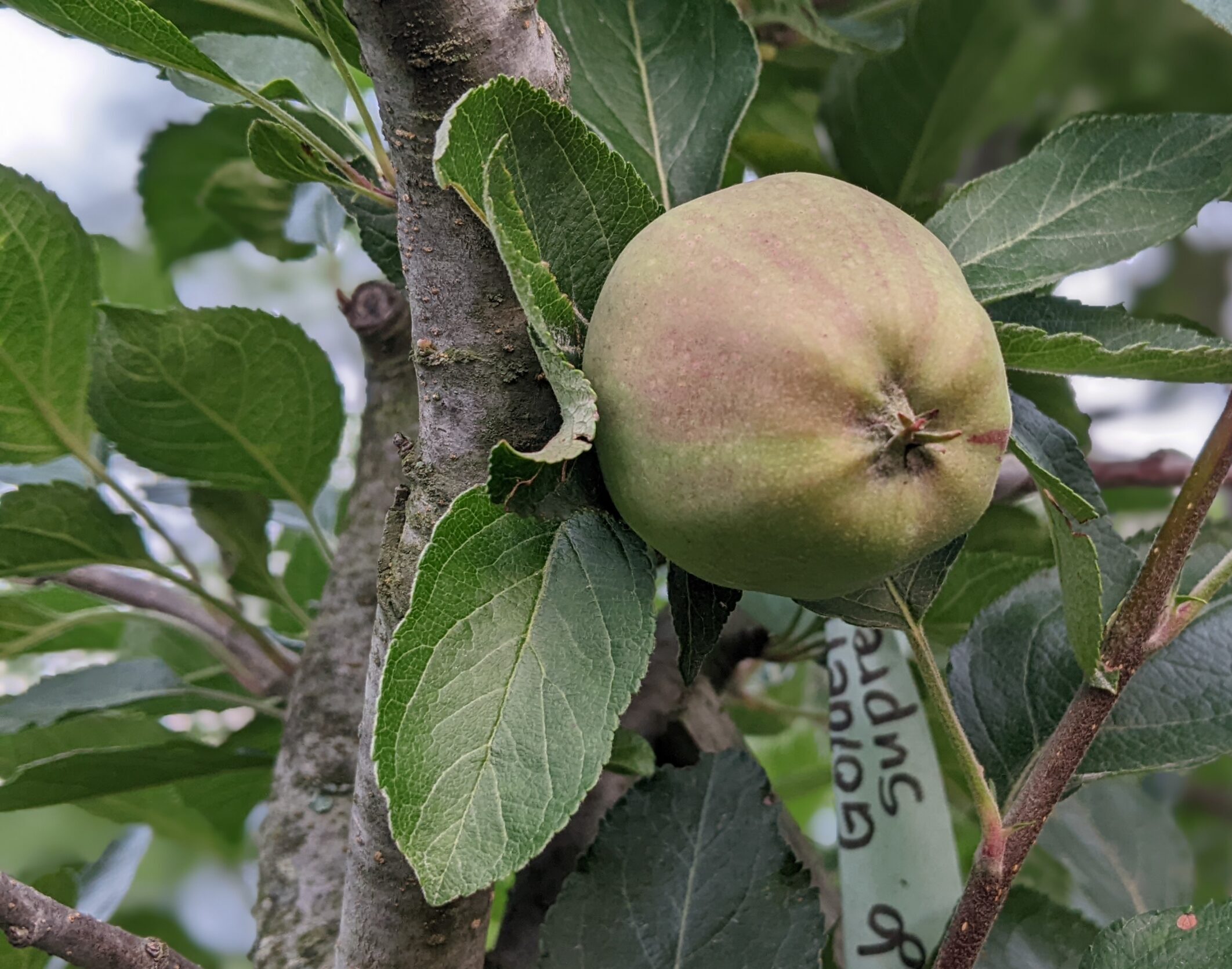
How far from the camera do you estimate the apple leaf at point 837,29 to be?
675 mm

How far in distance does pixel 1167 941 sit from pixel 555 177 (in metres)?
0.43

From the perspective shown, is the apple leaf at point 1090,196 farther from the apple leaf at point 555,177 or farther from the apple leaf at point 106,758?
the apple leaf at point 106,758

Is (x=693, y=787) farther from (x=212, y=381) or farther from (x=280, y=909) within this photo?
(x=212, y=381)

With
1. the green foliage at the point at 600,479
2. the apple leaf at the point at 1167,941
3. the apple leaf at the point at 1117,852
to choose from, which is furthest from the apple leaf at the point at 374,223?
the apple leaf at the point at 1117,852

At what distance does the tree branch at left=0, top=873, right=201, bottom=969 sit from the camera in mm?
452

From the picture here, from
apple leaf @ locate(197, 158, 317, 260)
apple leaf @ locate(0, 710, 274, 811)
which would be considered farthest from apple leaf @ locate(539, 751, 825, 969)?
apple leaf @ locate(197, 158, 317, 260)

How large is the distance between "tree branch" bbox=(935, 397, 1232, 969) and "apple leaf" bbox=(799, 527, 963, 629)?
77 millimetres

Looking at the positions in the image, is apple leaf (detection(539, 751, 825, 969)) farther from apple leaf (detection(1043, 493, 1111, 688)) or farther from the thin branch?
the thin branch

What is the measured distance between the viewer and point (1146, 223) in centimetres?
51

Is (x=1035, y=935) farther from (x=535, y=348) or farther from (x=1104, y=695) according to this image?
(x=535, y=348)

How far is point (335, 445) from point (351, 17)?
0.45 meters

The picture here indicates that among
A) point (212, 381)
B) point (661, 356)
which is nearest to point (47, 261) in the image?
point (212, 381)

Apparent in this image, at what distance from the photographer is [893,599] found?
0.47 m

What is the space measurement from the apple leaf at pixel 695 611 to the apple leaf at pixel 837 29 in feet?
1.34
